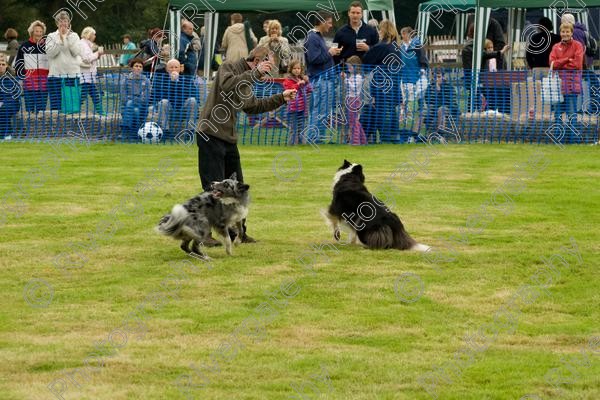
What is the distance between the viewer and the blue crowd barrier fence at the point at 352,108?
2188 centimetres

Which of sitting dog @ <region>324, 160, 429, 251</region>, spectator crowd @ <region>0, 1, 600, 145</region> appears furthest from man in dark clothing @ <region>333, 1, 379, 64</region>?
sitting dog @ <region>324, 160, 429, 251</region>

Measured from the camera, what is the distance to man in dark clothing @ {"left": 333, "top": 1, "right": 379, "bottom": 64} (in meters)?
22.3

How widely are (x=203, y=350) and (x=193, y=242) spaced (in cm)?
333

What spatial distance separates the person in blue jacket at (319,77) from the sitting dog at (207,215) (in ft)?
34.0

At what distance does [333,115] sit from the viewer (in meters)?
22.1

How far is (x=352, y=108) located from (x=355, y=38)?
140 centimetres

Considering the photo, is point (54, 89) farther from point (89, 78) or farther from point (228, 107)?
point (228, 107)

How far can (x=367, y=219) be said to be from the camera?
468 inches

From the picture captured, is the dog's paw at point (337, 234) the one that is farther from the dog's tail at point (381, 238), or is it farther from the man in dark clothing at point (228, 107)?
the man in dark clothing at point (228, 107)

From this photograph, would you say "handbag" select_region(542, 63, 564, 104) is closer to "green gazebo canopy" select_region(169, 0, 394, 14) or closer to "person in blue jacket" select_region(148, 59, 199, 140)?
"green gazebo canopy" select_region(169, 0, 394, 14)

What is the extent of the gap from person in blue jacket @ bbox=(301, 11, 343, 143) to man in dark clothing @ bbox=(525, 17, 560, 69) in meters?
3.61

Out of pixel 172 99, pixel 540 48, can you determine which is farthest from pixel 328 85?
pixel 540 48

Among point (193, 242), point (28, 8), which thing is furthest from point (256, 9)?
point (28, 8)

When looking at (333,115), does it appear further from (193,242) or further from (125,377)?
(125,377)
